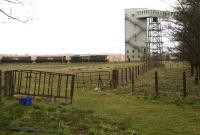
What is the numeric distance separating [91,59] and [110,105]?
61.0 m

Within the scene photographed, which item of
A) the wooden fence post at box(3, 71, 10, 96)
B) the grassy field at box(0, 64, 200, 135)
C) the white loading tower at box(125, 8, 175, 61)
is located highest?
the white loading tower at box(125, 8, 175, 61)

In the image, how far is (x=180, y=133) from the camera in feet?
35.6

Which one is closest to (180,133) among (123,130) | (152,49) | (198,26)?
(123,130)

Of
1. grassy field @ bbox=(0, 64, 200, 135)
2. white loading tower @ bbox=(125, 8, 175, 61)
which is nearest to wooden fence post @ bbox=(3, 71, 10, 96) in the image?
grassy field @ bbox=(0, 64, 200, 135)

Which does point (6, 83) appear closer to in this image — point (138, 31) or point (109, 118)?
point (109, 118)

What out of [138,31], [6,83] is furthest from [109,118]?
[138,31]

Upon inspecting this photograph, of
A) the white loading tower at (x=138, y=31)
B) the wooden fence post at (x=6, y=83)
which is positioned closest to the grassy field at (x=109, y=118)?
the wooden fence post at (x=6, y=83)

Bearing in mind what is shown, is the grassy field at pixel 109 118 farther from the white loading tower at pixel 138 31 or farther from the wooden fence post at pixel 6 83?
the white loading tower at pixel 138 31

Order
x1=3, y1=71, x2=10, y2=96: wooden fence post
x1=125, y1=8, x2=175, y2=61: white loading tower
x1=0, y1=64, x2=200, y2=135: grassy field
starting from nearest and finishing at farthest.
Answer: x1=0, y1=64, x2=200, y2=135: grassy field < x1=3, y1=71, x2=10, y2=96: wooden fence post < x1=125, y1=8, x2=175, y2=61: white loading tower

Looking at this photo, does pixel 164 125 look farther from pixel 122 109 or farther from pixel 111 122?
pixel 122 109

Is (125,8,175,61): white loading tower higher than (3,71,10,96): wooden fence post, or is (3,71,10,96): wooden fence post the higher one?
(125,8,175,61): white loading tower

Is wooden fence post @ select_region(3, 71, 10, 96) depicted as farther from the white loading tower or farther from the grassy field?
the white loading tower

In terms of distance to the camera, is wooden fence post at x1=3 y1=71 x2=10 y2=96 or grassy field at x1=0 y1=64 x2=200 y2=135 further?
wooden fence post at x1=3 y1=71 x2=10 y2=96

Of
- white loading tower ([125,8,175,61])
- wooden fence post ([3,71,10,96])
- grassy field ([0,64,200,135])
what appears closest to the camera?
grassy field ([0,64,200,135])
